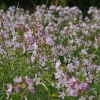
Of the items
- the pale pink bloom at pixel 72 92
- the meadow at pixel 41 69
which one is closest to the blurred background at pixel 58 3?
the meadow at pixel 41 69

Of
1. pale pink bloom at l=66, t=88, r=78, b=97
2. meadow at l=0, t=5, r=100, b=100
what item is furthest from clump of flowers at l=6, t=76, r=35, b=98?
pale pink bloom at l=66, t=88, r=78, b=97

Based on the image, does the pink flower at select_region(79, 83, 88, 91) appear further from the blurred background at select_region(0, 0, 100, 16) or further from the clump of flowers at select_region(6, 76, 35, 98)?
the blurred background at select_region(0, 0, 100, 16)

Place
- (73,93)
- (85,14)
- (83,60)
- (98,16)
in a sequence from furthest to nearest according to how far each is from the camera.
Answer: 1. (85,14)
2. (98,16)
3. (83,60)
4. (73,93)

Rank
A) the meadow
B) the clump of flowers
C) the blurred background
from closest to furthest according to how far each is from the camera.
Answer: the clump of flowers, the meadow, the blurred background

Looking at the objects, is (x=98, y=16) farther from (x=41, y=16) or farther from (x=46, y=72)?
(x=46, y=72)

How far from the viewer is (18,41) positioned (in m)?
3.97

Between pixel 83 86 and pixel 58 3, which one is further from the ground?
pixel 58 3

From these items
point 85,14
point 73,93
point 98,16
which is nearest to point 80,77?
point 73,93

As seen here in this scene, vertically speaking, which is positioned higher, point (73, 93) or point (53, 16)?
point (53, 16)

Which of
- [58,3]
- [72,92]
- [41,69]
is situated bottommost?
[72,92]

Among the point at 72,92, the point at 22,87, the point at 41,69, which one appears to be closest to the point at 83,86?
the point at 72,92

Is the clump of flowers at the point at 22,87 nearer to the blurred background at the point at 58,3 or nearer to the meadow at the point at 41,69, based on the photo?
the meadow at the point at 41,69

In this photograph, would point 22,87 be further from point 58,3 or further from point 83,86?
point 58,3

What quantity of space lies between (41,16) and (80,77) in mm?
2784
